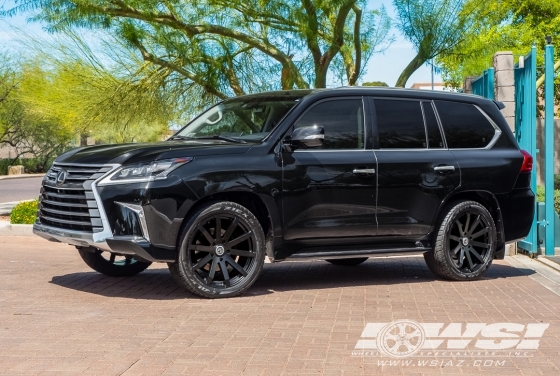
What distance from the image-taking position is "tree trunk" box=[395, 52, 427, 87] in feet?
58.6

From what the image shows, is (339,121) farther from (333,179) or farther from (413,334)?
(413,334)

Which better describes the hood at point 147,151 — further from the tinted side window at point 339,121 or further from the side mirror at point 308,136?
the tinted side window at point 339,121

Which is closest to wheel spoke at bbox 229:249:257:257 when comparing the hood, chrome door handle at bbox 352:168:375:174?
the hood

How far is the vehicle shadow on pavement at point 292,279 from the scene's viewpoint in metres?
9.48

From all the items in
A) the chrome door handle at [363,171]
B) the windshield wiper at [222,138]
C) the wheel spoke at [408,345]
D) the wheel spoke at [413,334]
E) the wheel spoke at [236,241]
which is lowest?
the wheel spoke at [413,334]

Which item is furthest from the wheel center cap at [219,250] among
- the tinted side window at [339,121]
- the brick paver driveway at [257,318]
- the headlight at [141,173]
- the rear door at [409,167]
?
the rear door at [409,167]

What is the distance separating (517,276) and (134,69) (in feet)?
31.7

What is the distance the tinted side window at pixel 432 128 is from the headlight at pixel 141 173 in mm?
2858

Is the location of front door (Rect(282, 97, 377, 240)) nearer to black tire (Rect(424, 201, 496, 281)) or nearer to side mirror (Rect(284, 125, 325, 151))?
side mirror (Rect(284, 125, 325, 151))

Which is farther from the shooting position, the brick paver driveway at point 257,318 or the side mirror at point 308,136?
the side mirror at point 308,136

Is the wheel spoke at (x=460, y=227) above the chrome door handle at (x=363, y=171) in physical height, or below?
below

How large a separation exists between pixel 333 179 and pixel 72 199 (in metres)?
2.36

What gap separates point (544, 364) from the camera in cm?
634

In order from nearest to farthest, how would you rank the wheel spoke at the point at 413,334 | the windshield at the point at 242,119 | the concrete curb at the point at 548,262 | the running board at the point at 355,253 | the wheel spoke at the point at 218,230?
the wheel spoke at the point at 413,334 < the wheel spoke at the point at 218,230 < the running board at the point at 355,253 < the windshield at the point at 242,119 < the concrete curb at the point at 548,262
